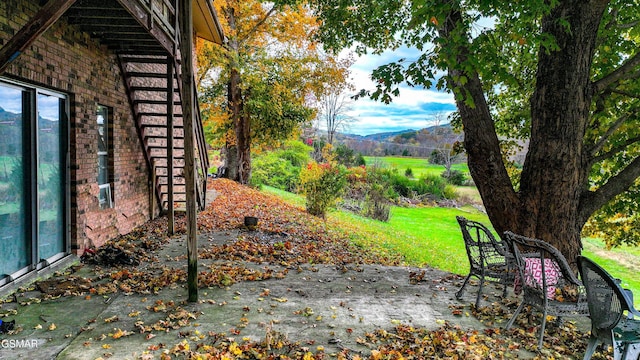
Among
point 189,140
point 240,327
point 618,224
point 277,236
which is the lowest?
point 277,236

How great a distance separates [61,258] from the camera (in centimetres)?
587

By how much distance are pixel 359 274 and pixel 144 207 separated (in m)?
5.59

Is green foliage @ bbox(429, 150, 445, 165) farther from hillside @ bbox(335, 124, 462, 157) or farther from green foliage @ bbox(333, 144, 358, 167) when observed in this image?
green foliage @ bbox(333, 144, 358, 167)

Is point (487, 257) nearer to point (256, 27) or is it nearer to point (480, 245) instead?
point (480, 245)

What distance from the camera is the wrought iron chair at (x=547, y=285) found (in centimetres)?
401

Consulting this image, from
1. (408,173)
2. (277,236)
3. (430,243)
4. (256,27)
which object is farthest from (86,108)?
(408,173)

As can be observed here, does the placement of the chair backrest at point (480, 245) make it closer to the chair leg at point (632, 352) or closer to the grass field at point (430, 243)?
the chair leg at point (632, 352)

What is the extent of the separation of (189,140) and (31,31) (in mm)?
2022

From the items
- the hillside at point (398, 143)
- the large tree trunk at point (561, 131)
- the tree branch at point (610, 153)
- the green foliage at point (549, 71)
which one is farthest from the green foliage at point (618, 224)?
the hillside at point (398, 143)

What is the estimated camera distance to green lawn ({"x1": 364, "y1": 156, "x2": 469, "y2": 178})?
26984mm

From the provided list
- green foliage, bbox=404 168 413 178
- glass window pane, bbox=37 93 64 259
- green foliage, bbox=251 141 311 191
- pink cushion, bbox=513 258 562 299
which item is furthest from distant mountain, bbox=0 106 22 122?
green foliage, bbox=404 168 413 178

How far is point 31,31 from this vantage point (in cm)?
296

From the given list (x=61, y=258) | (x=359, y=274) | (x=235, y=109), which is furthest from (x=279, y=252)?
(x=235, y=109)

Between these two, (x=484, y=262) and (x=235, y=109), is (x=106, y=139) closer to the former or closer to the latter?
(x=484, y=262)
